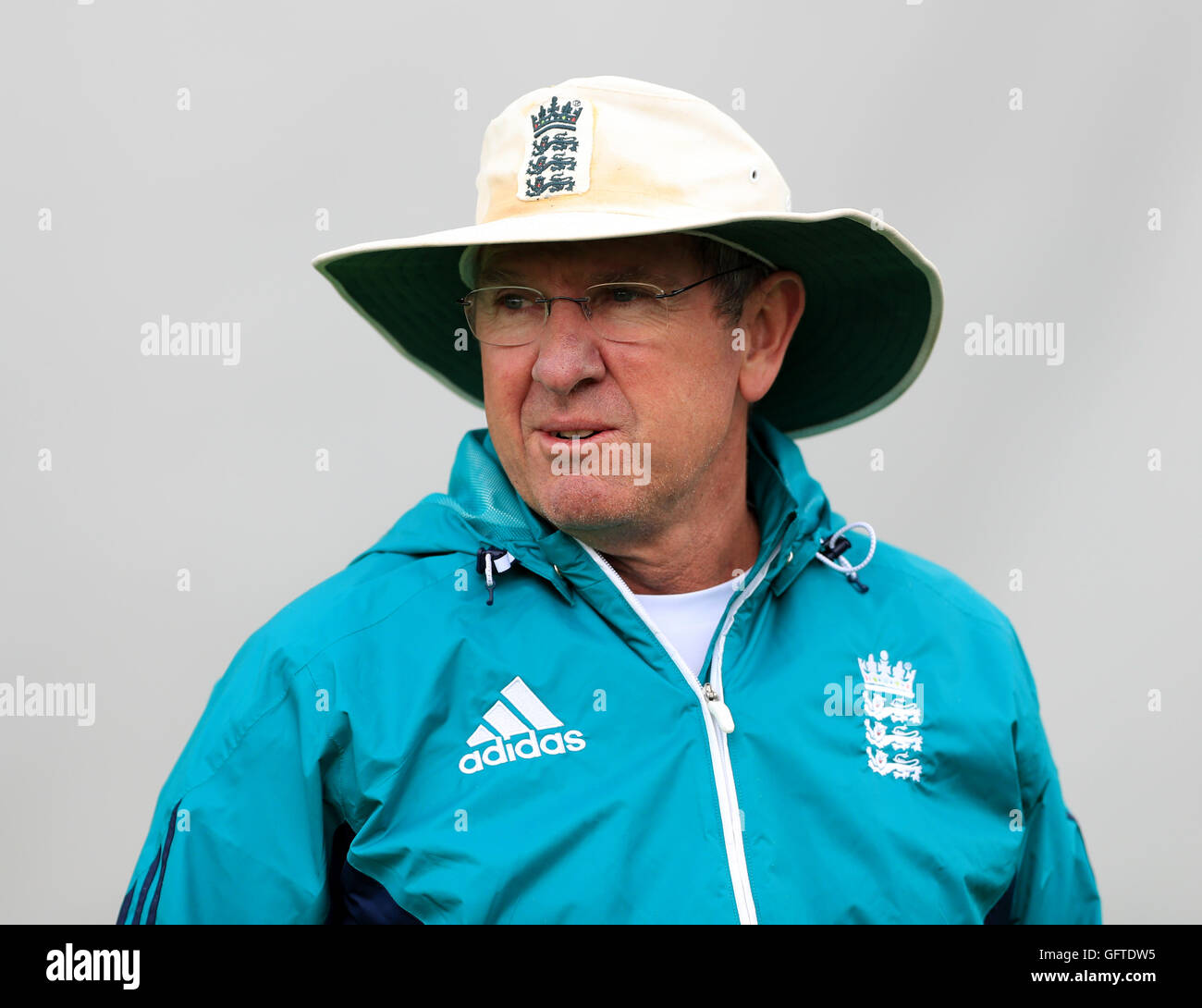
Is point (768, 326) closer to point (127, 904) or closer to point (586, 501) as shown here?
point (586, 501)

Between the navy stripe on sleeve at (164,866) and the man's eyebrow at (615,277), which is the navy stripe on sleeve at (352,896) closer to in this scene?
the navy stripe on sleeve at (164,866)

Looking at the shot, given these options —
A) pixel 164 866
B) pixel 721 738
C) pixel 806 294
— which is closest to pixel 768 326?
pixel 806 294

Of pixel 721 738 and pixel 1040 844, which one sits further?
pixel 1040 844

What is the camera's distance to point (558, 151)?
175 cm

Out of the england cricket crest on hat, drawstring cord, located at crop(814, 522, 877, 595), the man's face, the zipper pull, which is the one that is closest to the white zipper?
the zipper pull

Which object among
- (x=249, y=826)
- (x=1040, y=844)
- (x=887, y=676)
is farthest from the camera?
(x=1040, y=844)

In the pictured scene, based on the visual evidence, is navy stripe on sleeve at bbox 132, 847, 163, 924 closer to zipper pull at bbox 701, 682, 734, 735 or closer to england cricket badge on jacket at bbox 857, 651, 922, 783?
zipper pull at bbox 701, 682, 734, 735

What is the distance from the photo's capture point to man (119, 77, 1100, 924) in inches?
62.1

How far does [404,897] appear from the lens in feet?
5.14

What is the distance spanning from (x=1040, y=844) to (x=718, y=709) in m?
0.62

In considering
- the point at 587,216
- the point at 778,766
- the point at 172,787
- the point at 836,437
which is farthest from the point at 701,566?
the point at 836,437

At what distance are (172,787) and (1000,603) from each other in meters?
1.87

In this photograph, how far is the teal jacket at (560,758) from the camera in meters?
1.57

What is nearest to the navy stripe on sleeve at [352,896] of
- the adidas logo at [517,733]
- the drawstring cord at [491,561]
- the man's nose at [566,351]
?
the adidas logo at [517,733]
